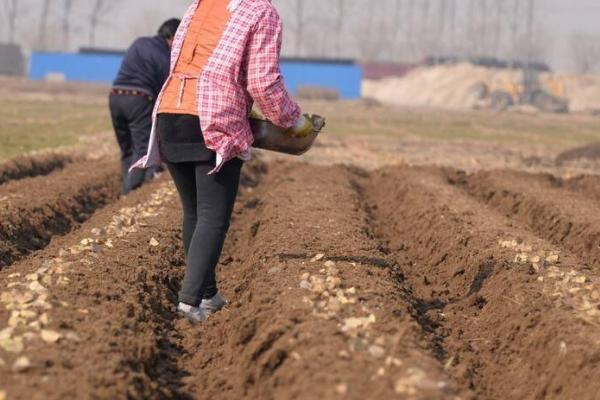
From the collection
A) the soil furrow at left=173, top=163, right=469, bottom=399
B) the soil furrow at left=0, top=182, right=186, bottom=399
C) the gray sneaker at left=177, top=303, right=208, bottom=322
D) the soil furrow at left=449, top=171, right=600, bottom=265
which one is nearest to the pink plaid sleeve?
the soil furrow at left=173, top=163, right=469, bottom=399

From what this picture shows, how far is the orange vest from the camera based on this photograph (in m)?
5.20

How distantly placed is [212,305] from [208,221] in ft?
2.22

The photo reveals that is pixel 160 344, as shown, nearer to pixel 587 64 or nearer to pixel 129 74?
pixel 129 74

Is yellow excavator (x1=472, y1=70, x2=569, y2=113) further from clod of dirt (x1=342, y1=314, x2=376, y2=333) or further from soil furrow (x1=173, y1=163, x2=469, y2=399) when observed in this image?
clod of dirt (x1=342, y1=314, x2=376, y2=333)

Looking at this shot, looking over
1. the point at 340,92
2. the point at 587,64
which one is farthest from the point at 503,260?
the point at 587,64

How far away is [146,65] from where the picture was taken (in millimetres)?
10047

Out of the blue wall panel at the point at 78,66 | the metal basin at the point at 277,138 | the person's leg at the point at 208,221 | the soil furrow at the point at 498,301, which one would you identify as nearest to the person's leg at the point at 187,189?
the person's leg at the point at 208,221

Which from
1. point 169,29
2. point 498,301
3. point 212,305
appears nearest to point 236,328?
point 212,305

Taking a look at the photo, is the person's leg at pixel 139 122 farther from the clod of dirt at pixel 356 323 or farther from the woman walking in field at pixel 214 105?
the clod of dirt at pixel 356 323

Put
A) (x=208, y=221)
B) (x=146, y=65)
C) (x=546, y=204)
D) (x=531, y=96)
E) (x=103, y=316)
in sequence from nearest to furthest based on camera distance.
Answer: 1. (x=103, y=316)
2. (x=208, y=221)
3. (x=146, y=65)
4. (x=546, y=204)
5. (x=531, y=96)

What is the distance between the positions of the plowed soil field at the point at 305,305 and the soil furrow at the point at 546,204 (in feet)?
0.16

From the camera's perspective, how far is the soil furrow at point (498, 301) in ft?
16.0

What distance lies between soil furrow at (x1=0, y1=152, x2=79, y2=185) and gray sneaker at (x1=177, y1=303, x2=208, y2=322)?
671cm

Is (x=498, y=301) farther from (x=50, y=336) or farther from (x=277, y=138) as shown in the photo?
(x=50, y=336)
